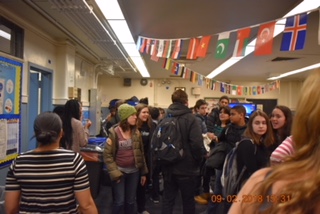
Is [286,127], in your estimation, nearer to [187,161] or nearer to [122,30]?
[187,161]

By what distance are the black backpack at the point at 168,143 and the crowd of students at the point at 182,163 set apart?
6cm

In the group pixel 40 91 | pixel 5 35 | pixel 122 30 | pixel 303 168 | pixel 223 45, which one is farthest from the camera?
pixel 40 91

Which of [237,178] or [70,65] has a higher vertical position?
[70,65]

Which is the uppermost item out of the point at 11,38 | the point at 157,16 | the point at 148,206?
the point at 157,16

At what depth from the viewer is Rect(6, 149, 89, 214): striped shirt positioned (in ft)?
4.47

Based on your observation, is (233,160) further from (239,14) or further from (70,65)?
(70,65)

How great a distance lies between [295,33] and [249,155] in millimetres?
1280

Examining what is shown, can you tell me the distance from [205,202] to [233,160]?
1.65m

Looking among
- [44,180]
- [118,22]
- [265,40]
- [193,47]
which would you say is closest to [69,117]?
[44,180]

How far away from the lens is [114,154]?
2572 mm

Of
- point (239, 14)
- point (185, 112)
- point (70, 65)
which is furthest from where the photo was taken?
point (70, 65)

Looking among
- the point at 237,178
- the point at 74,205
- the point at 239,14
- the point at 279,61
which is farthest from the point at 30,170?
the point at 279,61

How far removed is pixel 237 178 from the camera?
2010 millimetres

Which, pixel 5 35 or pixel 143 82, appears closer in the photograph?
pixel 5 35
